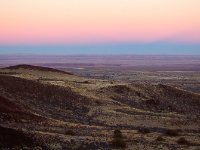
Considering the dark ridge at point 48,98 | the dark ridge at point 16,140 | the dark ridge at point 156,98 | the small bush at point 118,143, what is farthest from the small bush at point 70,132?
the dark ridge at point 156,98

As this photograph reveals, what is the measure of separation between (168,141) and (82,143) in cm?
660

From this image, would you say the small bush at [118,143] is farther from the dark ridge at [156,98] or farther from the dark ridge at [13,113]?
the dark ridge at [156,98]

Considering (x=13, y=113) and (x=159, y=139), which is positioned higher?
(x=13, y=113)

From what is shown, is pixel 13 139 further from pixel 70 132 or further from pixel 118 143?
pixel 118 143

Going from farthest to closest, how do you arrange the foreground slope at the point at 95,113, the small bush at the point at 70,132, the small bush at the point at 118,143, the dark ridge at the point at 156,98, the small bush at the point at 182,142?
the dark ridge at the point at 156,98
the small bush at the point at 182,142
the small bush at the point at 70,132
the foreground slope at the point at 95,113
the small bush at the point at 118,143

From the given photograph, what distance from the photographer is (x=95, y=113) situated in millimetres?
44344

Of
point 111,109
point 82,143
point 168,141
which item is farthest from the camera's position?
point 111,109

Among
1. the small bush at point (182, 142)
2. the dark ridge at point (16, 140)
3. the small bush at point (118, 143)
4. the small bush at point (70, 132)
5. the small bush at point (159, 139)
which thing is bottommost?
the small bush at point (182, 142)

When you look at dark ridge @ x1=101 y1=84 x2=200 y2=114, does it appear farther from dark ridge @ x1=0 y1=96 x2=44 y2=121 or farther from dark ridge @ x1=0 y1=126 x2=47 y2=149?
dark ridge @ x1=0 y1=126 x2=47 y2=149

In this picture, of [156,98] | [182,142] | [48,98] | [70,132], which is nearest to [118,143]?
[70,132]

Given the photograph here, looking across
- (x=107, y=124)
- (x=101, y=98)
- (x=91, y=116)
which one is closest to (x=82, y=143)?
(x=107, y=124)

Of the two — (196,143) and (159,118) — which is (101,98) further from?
(196,143)

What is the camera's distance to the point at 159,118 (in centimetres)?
4378

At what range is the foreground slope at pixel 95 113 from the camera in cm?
3016
